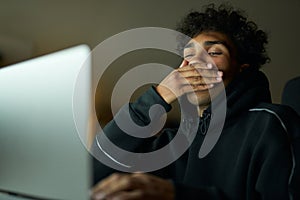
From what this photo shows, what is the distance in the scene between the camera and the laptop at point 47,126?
0.53 meters

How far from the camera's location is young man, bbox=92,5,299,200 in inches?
31.6

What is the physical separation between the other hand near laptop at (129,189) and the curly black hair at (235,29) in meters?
0.56

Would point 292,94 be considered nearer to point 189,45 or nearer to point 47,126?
point 189,45

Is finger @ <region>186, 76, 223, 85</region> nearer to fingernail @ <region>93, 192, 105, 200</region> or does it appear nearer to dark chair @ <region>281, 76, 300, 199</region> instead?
dark chair @ <region>281, 76, 300, 199</region>

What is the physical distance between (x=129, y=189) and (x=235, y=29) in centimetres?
65

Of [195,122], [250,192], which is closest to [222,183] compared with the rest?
[250,192]

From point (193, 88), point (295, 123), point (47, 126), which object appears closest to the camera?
point (47, 126)

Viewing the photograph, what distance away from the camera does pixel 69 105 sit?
0.54 m

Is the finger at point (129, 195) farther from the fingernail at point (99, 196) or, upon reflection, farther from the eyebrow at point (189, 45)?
the eyebrow at point (189, 45)

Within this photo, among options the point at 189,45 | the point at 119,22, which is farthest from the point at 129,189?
the point at 119,22

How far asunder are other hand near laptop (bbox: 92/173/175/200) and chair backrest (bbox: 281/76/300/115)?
22.7 inches

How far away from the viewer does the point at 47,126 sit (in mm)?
572

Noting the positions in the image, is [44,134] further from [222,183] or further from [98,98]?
[98,98]

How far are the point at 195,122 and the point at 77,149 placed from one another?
22.4 inches
